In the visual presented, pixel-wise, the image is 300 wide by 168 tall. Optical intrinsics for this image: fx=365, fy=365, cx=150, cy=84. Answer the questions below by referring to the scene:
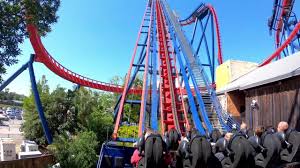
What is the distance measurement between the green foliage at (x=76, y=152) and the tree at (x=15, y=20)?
6975 millimetres

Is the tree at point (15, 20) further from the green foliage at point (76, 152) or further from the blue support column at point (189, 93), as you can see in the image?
the blue support column at point (189, 93)

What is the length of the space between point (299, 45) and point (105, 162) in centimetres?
1414

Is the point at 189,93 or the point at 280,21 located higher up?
the point at 280,21

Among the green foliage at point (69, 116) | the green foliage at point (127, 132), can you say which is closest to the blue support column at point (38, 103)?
the green foliage at point (69, 116)

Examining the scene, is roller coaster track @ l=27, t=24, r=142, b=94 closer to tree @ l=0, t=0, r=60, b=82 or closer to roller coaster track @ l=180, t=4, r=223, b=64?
roller coaster track @ l=180, t=4, r=223, b=64

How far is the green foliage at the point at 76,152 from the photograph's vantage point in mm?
12273

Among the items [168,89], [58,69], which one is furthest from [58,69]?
[168,89]

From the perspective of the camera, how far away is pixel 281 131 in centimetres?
655

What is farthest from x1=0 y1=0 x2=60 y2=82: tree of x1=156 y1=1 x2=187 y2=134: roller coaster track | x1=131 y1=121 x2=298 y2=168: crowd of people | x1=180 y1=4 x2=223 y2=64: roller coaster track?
x1=180 y1=4 x2=223 y2=64: roller coaster track

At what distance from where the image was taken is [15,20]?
5758 mm

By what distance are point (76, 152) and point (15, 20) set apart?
317 inches

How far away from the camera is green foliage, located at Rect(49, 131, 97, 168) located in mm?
12273

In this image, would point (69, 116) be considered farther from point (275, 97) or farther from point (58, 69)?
point (275, 97)

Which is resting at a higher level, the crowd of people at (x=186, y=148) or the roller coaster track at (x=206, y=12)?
the roller coaster track at (x=206, y=12)
